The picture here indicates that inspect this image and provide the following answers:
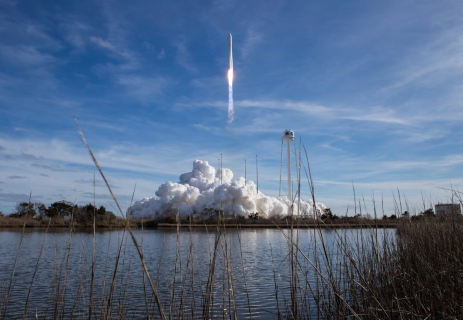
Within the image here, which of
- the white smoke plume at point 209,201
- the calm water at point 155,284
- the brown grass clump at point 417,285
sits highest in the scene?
the white smoke plume at point 209,201

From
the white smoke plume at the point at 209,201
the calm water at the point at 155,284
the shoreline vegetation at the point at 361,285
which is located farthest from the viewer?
the white smoke plume at the point at 209,201

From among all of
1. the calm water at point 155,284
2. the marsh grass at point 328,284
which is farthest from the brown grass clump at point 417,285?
the calm water at point 155,284

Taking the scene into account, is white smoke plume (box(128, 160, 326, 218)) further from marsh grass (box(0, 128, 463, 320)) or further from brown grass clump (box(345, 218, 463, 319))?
brown grass clump (box(345, 218, 463, 319))

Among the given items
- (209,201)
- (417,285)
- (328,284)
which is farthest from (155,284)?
(209,201)

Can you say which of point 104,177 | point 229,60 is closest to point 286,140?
point 229,60

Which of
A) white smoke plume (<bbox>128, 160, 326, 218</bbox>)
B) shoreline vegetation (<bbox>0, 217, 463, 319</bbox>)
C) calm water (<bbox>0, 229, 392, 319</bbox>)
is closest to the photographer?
shoreline vegetation (<bbox>0, 217, 463, 319</bbox>)

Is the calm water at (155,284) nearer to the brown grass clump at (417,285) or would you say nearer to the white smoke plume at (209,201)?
the brown grass clump at (417,285)

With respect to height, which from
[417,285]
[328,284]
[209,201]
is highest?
[209,201]

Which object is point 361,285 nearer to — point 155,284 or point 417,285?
point 417,285

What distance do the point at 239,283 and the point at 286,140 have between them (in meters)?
44.2

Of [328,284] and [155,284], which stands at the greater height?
[328,284]

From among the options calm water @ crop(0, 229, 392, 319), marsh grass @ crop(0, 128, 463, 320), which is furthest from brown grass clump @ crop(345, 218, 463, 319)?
calm water @ crop(0, 229, 392, 319)

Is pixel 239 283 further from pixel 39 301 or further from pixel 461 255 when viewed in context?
pixel 461 255

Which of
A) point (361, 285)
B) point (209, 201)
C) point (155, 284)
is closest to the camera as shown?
point (361, 285)
